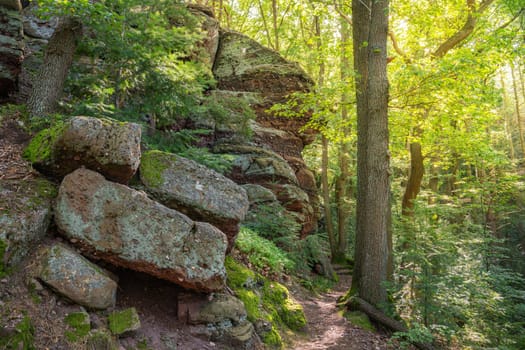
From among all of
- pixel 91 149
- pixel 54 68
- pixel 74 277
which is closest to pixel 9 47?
pixel 54 68

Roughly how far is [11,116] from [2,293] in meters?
4.06

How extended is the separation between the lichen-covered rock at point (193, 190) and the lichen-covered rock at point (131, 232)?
55cm

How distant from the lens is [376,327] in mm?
7066

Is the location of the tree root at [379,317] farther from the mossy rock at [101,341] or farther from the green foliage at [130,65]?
the green foliage at [130,65]

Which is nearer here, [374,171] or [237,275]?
[237,275]

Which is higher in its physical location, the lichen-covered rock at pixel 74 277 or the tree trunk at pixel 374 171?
the tree trunk at pixel 374 171

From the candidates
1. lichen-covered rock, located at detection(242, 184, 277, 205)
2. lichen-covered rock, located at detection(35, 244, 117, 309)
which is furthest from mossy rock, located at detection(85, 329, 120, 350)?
lichen-covered rock, located at detection(242, 184, 277, 205)

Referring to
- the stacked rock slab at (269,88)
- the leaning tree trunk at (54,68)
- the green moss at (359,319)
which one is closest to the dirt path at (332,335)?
the green moss at (359,319)

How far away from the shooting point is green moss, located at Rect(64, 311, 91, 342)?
3.31 metres

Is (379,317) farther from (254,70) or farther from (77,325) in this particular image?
(254,70)

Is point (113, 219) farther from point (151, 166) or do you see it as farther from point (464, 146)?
point (464, 146)

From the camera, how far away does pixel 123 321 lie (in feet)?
12.6

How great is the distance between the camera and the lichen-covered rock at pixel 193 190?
5.13 meters

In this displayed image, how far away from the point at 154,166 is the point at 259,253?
11.4 feet
